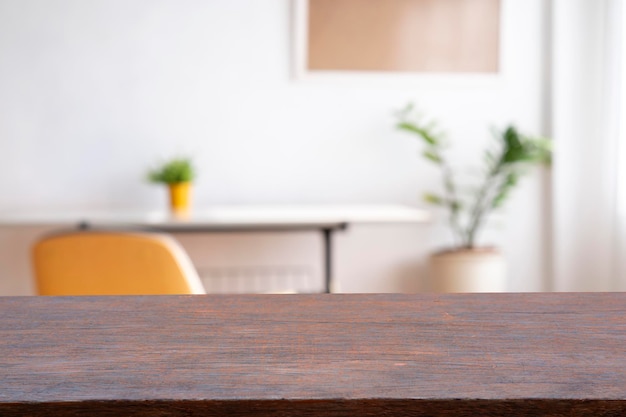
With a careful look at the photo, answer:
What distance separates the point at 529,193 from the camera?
432 cm

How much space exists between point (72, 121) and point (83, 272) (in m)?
2.05

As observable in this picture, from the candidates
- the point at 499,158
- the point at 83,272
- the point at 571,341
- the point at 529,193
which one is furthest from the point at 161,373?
the point at 529,193

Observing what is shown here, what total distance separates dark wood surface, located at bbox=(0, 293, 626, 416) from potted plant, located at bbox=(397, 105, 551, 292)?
3.42m

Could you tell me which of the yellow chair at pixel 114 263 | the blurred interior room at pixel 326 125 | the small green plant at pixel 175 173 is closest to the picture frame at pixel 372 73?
the blurred interior room at pixel 326 125

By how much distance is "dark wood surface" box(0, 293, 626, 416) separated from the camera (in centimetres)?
36

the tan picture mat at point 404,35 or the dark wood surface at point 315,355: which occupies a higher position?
the tan picture mat at point 404,35

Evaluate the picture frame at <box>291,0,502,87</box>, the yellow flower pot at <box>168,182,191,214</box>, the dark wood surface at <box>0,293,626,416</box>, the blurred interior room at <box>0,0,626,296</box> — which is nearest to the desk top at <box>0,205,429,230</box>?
the yellow flower pot at <box>168,182,191,214</box>

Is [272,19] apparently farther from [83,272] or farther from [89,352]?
[89,352]

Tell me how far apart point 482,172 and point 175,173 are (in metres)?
1.48

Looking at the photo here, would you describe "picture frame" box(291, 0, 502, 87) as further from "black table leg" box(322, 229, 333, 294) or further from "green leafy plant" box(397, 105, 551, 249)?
"black table leg" box(322, 229, 333, 294)

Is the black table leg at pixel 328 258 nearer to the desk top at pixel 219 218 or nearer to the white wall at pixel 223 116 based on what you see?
the desk top at pixel 219 218

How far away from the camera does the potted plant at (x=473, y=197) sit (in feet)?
12.8

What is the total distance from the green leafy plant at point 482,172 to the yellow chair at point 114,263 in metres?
1.97

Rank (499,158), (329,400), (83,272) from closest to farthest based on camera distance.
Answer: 1. (329,400)
2. (83,272)
3. (499,158)
